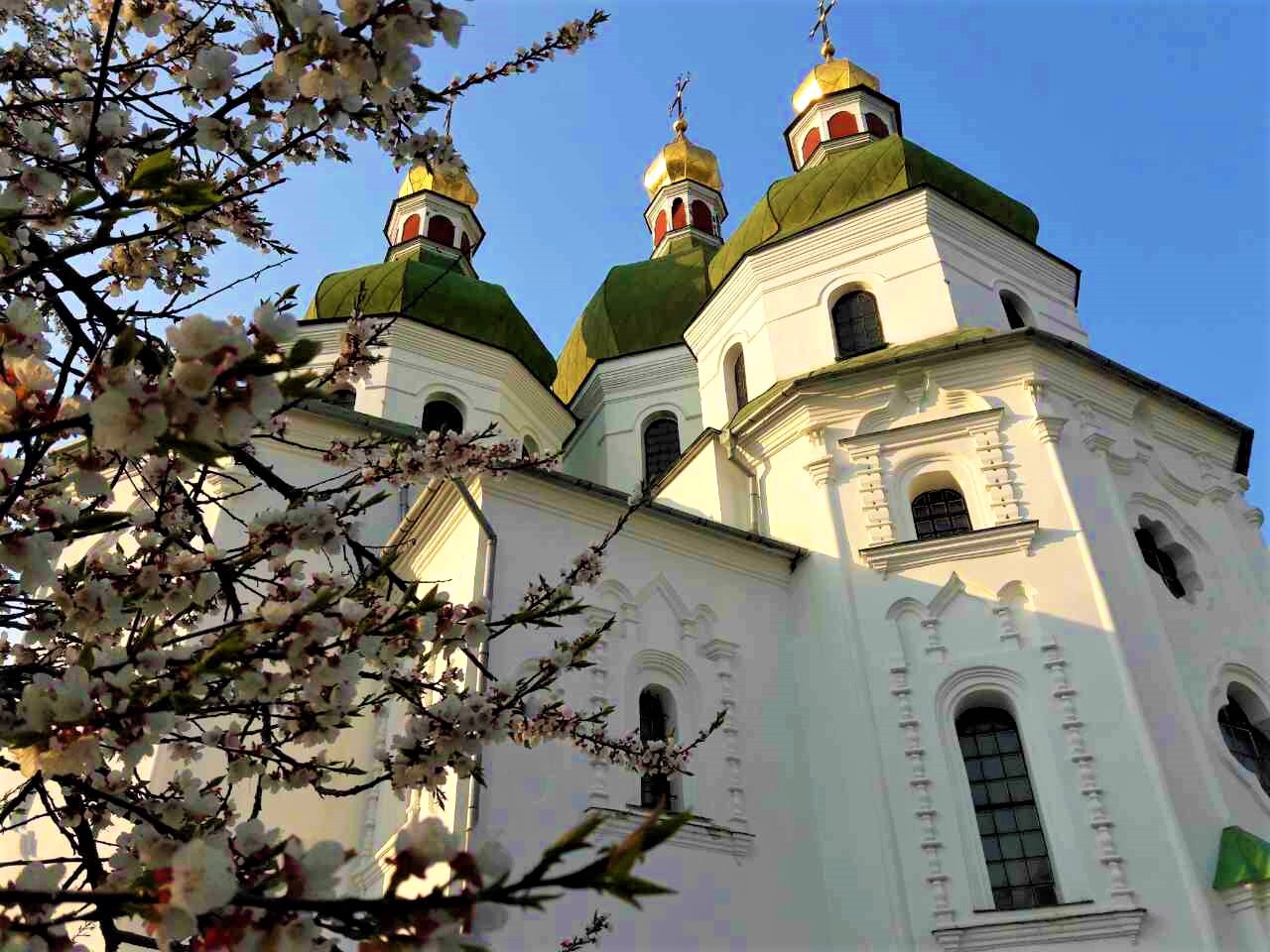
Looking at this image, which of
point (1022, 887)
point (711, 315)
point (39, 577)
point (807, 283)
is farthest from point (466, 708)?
point (711, 315)

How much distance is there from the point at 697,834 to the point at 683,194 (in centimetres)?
1829

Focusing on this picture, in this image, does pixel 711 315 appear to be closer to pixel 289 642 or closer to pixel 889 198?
pixel 889 198

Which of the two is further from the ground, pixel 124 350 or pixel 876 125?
pixel 876 125

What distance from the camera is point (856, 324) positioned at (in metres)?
11.8

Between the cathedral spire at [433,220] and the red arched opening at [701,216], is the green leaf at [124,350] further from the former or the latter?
the red arched opening at [701,216]

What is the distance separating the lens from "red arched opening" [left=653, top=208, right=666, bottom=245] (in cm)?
2320

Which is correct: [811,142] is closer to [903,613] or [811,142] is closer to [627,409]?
[627,409]

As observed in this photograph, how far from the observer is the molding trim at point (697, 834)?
751 centimetres

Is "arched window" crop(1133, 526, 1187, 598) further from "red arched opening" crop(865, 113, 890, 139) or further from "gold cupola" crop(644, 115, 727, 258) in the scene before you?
"gold cupola" crop(644, 115, 727, 258)

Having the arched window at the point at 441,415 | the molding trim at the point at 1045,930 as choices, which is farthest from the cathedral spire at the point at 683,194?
the molding trim at the point at 1045,930

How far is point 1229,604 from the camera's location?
9648 mm

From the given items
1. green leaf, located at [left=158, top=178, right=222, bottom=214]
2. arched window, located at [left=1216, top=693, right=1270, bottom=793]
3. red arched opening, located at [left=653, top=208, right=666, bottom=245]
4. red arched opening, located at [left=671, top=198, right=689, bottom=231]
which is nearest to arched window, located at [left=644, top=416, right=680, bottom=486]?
red arched opening, located at [left=653, top=208, right=666, bottom=245]

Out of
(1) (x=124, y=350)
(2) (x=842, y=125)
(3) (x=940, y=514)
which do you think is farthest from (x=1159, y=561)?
(2) (x=842, y=125)

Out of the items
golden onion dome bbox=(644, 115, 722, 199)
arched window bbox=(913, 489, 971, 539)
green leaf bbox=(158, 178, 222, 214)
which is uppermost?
golden onion dome bbox=(644, 115, 722, 199)
